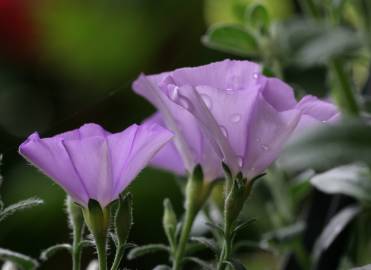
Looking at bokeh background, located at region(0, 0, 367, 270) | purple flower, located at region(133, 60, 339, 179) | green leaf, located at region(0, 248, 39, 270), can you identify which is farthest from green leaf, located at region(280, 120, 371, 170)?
bokeh background, located at region(0, 0, 367, 270)

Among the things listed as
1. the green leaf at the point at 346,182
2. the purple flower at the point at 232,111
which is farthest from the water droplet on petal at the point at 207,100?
the green leaf at the point at 346,182

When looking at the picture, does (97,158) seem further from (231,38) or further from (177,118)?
(231,38)

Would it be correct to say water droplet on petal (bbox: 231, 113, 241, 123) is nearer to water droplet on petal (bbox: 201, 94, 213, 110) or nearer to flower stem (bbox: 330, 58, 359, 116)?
water droplet on petal (bbox: 201, 94, 213, 110)

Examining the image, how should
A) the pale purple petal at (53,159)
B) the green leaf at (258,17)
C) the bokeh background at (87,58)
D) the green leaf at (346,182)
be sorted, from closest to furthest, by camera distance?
the pale purple petal at (53,159), the green leaf at (346,182), the green leaf at (258,17), the bokeh background at (87,58)

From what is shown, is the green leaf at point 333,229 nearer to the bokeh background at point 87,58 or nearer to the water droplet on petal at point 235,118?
the water droplet on petal at point 235,118

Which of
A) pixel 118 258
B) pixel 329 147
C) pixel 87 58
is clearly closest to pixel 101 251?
pixel 118 258
